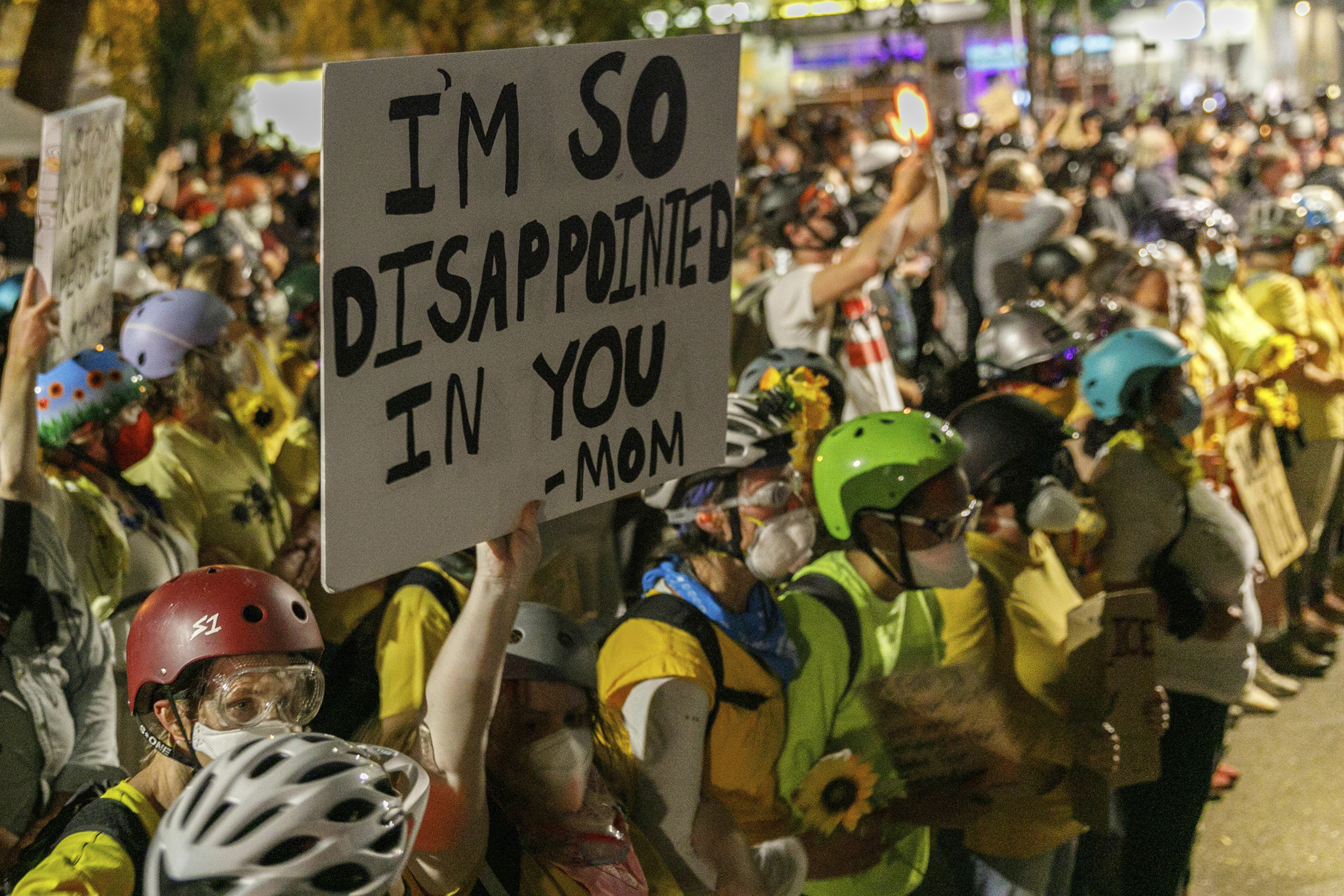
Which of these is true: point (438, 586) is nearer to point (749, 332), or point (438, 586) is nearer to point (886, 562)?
point (886, 562)

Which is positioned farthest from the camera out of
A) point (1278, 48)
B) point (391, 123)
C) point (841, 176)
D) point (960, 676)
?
point (1278, 48)

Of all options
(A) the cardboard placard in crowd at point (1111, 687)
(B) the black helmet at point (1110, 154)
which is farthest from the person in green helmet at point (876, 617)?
(B) the black helmet at point (1110, 154)

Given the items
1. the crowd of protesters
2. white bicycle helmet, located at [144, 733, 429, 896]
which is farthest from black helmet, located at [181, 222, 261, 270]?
white bicycle helmet, located at [144, 733, 429, 896]

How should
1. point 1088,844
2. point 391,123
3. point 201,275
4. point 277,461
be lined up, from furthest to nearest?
point 201,275
point 277,461
point 1088,844
point 391,123

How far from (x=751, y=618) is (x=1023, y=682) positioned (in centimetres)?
99

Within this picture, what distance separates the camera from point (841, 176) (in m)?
19.9

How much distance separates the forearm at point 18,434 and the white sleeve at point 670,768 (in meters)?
1.85

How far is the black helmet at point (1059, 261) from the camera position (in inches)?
300

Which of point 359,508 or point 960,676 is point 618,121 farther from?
point 960,676

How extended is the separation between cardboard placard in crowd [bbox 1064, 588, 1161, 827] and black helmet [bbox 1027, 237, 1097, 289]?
12.0 ft

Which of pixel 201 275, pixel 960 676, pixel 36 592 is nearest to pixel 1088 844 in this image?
pixel 960 676

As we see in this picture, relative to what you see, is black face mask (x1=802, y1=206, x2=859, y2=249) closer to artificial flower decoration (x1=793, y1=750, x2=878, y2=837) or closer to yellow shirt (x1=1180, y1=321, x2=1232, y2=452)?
yellow shirt (x1=1180, y1=321, x2=1232, y2=452)

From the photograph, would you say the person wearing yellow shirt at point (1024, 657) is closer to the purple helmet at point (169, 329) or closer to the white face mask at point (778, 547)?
the white face mask at point (778, 547)

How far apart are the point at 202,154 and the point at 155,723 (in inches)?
1016
